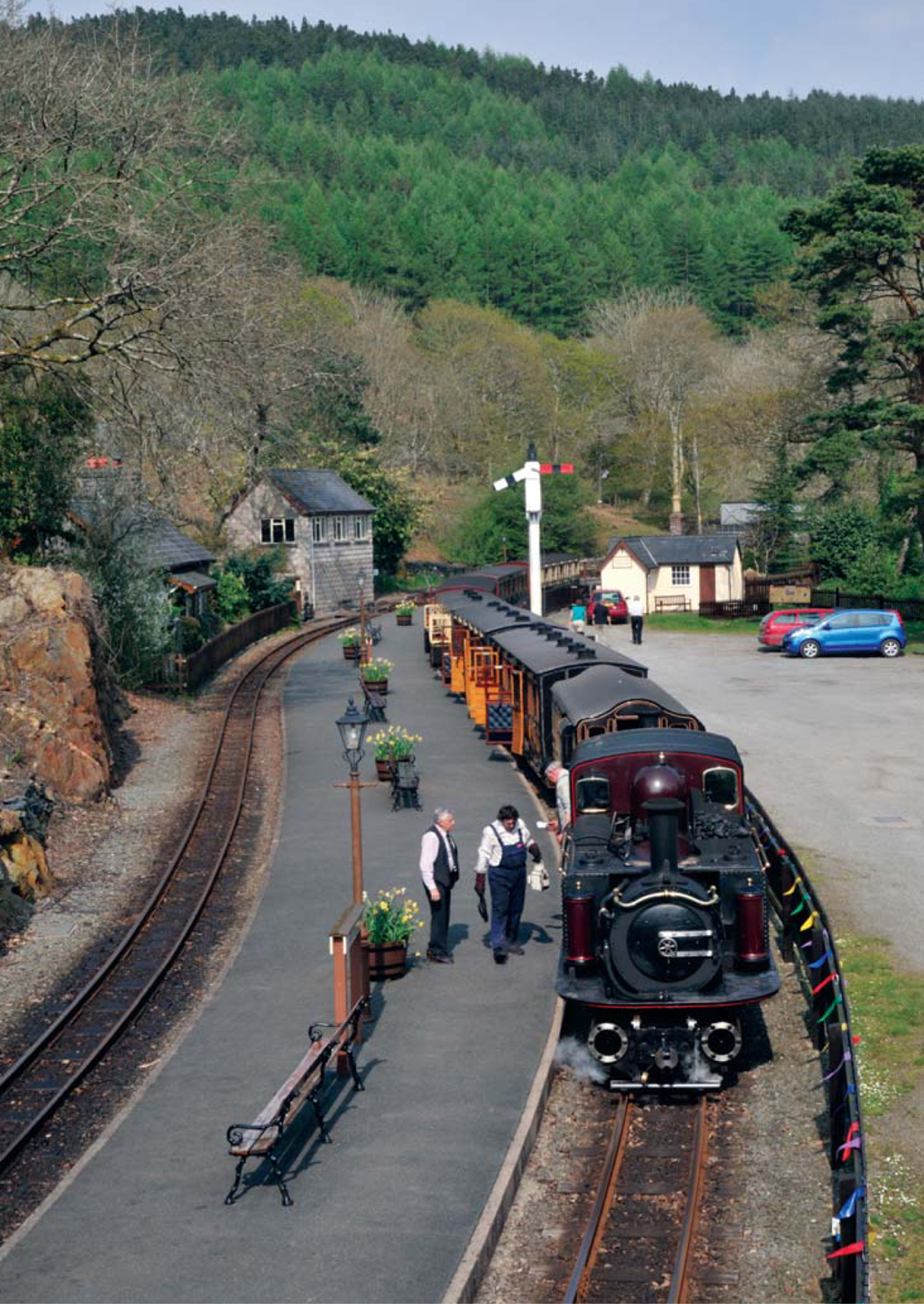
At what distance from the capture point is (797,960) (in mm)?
16766

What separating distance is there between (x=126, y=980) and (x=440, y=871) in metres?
4.34

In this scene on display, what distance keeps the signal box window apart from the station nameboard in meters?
23.7

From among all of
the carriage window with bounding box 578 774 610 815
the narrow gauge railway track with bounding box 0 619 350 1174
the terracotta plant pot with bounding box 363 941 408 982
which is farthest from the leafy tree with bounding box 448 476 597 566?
the carriage window with bounding box 578 774 610 815

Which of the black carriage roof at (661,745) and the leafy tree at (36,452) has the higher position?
the leafy tree at (36,452)

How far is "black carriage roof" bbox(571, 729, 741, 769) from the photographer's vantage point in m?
14.8

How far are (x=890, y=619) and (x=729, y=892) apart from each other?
36793 millimetres

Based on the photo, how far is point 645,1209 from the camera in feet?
35.6

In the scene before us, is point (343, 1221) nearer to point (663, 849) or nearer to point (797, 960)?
point (663, 849)

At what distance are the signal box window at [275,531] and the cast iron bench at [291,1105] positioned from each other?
2151 inches

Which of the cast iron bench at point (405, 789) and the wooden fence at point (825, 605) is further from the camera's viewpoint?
the wooden fence at point (825, 605)

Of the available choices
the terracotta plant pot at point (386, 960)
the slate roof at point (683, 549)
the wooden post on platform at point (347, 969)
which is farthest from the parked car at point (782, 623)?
the wooden post on platform at point (347, 969)

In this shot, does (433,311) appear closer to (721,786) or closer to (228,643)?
(228,643)

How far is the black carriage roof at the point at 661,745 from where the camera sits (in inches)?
583

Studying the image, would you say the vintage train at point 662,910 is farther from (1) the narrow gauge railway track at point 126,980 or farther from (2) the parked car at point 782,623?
(2) the parked car at point 782,623
